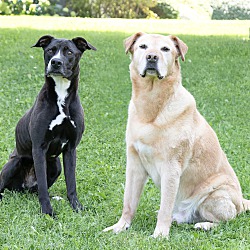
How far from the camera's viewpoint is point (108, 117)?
914cm

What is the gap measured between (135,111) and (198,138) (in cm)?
55

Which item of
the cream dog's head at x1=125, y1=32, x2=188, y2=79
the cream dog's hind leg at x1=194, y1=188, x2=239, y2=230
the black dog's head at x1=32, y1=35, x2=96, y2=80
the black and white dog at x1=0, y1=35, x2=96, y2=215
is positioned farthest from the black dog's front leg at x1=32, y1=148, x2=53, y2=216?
the cream dog's hind leg at x1=194, y1=188, x2=239, y2=230

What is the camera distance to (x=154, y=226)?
4.85 metres

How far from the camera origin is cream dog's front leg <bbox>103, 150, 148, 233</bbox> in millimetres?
4746

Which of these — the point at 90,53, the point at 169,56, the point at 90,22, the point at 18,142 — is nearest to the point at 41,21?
the point at 90,22

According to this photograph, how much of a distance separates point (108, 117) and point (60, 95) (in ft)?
12.9

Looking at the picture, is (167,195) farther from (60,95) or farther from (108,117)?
(108,117)

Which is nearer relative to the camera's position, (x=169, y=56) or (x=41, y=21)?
(x=169, y=56)

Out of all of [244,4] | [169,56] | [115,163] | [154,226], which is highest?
[169,56]

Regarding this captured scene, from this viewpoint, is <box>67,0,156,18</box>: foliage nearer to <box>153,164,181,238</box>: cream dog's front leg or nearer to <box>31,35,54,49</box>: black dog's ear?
<box>31,35,54,49</box>: black dog's ear

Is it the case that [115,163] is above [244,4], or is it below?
above

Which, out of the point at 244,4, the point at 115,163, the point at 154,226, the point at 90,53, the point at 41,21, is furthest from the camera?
the point at 244,4

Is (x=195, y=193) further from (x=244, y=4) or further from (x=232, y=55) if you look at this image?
(x=244, y=4)

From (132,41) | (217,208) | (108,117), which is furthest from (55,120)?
(108,117)
